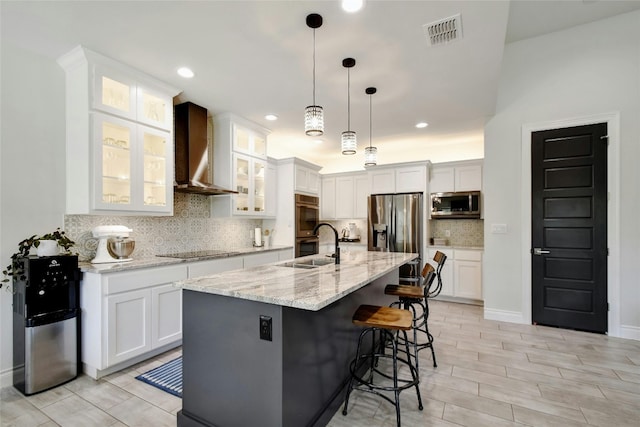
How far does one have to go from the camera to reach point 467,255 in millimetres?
4711

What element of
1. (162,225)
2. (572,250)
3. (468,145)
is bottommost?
(572,250)

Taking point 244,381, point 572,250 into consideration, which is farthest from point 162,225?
point 572,250

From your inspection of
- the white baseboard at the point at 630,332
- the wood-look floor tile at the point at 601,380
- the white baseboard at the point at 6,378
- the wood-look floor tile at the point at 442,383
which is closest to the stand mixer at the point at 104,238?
the white baseboard at the point at 6,378

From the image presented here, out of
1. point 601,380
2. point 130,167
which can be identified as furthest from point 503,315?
point 130,167

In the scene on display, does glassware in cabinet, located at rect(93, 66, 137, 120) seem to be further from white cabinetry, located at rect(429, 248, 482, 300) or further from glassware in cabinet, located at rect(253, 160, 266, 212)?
white cabinetry, located at rect(429, 248, 482, 300)

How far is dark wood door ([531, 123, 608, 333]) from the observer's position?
3.33m

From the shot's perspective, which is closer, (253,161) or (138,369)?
(138,369)

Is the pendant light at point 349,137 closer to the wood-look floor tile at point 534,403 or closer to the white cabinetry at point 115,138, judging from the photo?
the white cabinetry at point 115,138

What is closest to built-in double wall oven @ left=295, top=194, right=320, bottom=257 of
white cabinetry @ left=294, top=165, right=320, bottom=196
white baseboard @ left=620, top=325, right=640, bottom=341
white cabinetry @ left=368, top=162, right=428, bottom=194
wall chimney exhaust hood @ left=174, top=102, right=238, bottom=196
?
white cabinetry @ left=294, top=165, right=320, bottom=196

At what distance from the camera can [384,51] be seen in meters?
2.46

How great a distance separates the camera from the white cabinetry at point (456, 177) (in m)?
4.91

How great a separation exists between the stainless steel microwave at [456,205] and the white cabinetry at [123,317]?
4201 mm

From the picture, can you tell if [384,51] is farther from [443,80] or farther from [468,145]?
[468,145]

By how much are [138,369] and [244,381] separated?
1.55 meters
